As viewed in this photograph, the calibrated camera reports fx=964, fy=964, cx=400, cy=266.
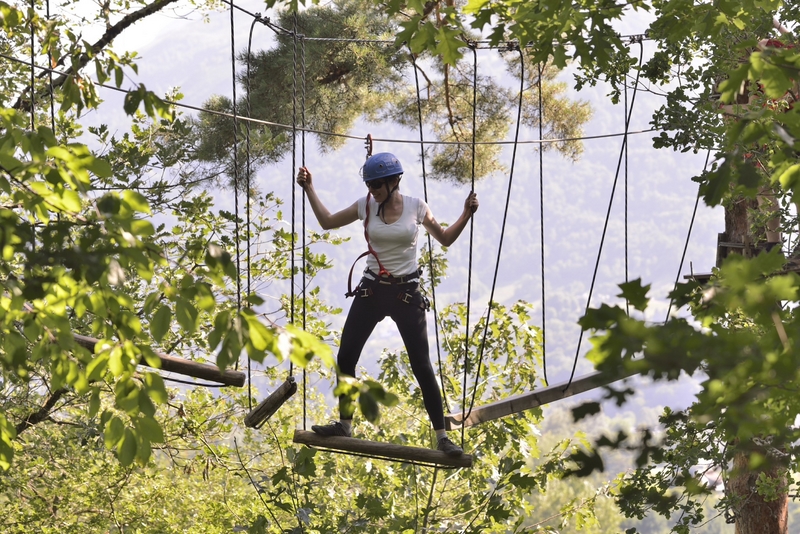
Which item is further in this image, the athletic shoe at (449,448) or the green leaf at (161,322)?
the athletic shoe at (449,448)

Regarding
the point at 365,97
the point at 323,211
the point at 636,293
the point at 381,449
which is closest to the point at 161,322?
the point at 636,293

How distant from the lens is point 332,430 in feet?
11.8

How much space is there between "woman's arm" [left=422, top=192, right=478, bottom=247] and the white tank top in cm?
7

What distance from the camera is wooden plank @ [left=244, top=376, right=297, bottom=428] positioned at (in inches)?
134

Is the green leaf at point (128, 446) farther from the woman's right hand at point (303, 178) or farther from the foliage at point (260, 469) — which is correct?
the foliage at point (260, 469)

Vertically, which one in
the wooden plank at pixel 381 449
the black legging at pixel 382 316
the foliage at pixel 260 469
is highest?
the foliage at pixel 260 469

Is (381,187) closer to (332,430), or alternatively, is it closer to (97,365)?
(332,430)

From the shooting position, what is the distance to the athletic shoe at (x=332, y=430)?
3561 millimetres

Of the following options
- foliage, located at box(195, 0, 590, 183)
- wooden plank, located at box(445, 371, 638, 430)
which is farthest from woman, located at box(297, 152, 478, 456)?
foliage, located at box(195, 0, 590, 183)

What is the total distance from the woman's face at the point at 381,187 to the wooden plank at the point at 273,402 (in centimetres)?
77

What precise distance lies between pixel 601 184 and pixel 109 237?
591 feet

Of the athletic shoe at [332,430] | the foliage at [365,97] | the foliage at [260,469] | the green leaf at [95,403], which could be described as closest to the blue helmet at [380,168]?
the athletic shoe at [332,430]

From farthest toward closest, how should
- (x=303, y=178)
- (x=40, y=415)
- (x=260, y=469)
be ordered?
1. (x=40, y=415)
2. (x=260, y=469)
3. (x=303, y=178)

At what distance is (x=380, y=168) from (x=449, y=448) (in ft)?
3.51
